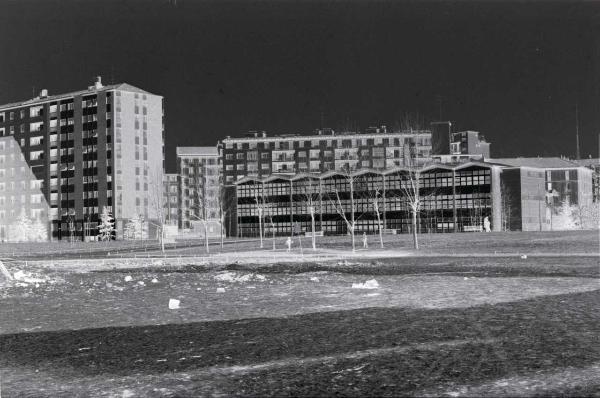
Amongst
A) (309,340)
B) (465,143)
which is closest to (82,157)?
(465,143)

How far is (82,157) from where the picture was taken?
133 m

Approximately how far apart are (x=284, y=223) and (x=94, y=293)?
326ft

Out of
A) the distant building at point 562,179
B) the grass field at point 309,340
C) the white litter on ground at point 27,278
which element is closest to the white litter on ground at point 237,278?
the grass field at point 309,340

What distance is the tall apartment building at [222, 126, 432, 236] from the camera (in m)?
156

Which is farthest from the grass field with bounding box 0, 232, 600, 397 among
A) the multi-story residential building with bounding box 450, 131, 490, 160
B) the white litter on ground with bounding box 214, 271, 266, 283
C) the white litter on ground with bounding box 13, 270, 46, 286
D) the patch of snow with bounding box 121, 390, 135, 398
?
the multi-story residential building with bounding box 450, 131, 490, 160

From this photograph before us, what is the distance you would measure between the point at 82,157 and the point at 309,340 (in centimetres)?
12881

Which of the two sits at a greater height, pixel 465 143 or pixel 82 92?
pixel 82 92

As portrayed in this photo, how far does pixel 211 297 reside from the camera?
20391mm

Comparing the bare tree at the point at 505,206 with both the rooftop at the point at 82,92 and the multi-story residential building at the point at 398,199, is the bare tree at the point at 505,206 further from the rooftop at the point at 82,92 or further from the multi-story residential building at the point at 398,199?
the rooftop at the point at 82,92

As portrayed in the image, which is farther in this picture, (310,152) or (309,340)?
(310,152)

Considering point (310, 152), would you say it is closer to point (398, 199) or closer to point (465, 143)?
point (465, 143)

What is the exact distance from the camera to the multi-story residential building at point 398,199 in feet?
344

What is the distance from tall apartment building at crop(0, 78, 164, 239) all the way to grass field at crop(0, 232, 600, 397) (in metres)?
106

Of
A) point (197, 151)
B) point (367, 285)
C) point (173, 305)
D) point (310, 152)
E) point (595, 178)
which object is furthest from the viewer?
point (197, 151)
